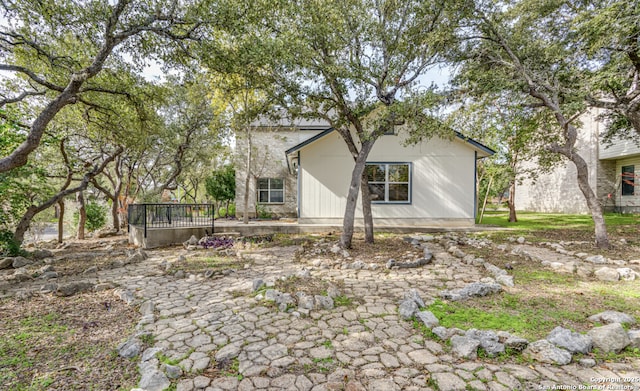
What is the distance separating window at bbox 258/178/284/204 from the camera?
16266 mm

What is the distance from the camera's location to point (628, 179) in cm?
1527

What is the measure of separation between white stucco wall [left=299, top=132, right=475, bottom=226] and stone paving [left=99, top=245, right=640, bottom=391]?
22.7 ft

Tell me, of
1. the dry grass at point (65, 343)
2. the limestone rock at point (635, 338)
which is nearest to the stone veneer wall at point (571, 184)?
the limestone rock at point (635, 338)

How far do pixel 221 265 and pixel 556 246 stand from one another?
28.3ft

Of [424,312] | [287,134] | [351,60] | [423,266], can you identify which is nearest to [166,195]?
[287,134]

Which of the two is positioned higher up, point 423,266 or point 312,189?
point 312,189

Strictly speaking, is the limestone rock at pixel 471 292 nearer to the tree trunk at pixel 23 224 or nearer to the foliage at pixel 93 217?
the tree trunk at pixel 23 224

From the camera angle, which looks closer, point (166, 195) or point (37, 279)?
point (37, 279)

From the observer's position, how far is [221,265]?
20.6ft

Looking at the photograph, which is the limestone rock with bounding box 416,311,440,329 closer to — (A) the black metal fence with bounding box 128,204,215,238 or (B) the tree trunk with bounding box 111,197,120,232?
(A) the black metal fence with bounding box 128,204,215,238

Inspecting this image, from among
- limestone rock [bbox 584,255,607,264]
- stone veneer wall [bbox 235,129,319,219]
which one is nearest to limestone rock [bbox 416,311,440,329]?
limestone rock [bbox 584,255,607,264]

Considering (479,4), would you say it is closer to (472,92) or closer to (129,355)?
(472,92)

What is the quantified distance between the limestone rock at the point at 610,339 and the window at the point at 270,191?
14480 millimetres

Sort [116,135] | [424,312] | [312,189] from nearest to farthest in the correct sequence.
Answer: [424,312] < [116,135] < [312,189]
